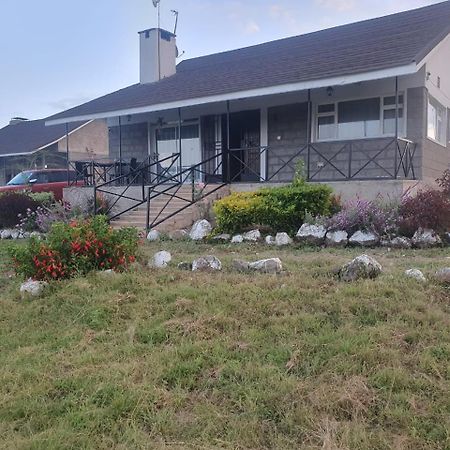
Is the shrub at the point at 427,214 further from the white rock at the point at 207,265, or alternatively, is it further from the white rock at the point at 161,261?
the white rock at the point at 161,261

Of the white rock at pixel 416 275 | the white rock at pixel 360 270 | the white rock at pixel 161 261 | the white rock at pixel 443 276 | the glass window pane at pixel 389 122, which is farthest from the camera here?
the glass window pane at pixel 389 122

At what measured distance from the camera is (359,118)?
12.7 metres

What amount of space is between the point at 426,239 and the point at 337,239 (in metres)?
1.40

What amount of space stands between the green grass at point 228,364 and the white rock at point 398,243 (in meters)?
2.73

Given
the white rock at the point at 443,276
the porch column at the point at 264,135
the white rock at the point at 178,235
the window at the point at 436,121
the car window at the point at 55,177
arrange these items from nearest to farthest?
the white rock at the point at 443,276, the white rock at the point at 178,235, the window at the point at 436,121, the porch column at the point at 264,135, the car window at the point at 55,177

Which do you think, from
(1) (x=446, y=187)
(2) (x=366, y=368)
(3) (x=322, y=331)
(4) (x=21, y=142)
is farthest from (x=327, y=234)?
(4) (x=21, y=142)

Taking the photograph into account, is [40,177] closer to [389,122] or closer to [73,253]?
[389,122]

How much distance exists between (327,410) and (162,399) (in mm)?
1116

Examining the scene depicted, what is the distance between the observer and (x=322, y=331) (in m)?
4.03

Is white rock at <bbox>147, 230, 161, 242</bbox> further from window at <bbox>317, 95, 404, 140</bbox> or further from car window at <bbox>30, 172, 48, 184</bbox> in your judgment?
car window at <bbox>30, 172, 48, 184</bbox>

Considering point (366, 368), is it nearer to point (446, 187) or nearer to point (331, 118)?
point (446, 187)

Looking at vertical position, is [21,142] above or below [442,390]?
above

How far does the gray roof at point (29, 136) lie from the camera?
2814 centimetres

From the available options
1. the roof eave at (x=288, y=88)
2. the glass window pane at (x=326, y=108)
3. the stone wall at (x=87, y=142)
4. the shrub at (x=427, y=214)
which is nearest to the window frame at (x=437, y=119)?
the glass window pane at (x=326, y=108)
